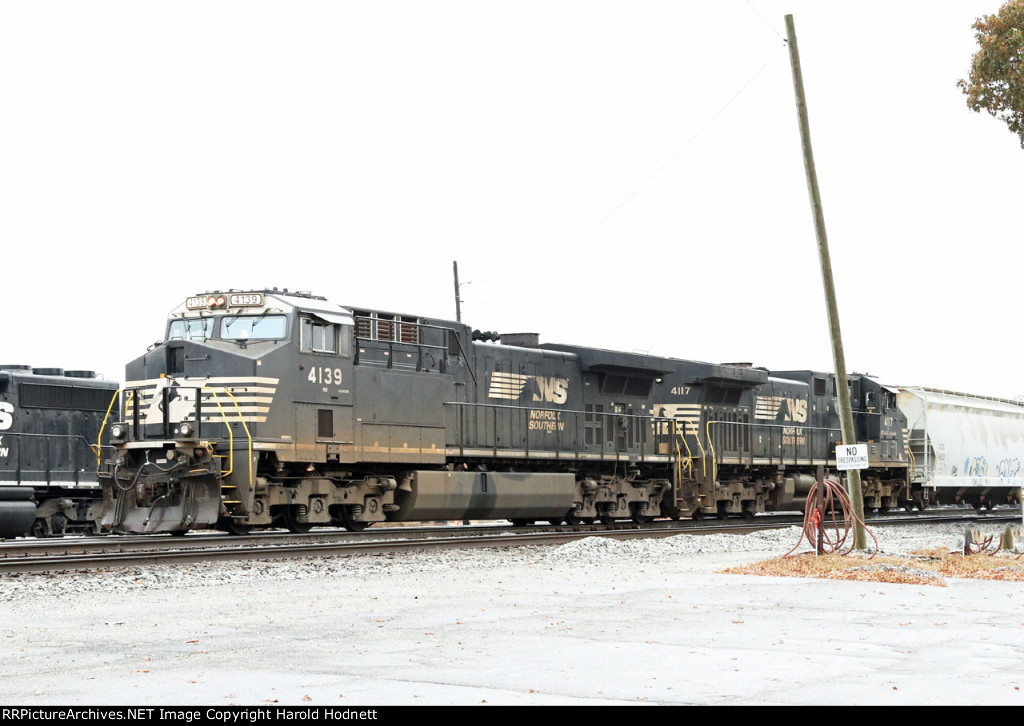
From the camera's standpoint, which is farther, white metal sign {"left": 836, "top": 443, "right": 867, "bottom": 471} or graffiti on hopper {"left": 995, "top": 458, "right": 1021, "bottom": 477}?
graffiti on hopper {"left": 995, "top": 458, "right": 1021, "bottom": 477}

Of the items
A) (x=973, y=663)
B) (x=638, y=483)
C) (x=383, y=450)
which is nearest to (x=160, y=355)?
(x=383, y=450)

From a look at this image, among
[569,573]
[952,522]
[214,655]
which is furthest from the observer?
[952,522]

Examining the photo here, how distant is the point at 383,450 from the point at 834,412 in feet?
55.2

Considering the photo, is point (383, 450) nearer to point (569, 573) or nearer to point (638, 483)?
point (569, 573)

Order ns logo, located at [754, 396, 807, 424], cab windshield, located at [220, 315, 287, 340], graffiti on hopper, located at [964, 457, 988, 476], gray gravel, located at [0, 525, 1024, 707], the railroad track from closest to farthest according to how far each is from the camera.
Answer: gray gravel, located at [0, 525, 1024, 707] < the railroad track < cab windshield, located at [220, 315, 287, 340] < ns logo, located at [754, 396, 807, 424] < graffiti on hopper, located at [964, 457, 988, 476]

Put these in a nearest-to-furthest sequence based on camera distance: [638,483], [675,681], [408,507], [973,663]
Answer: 1. [675,681]
2. [973,663]
3. [408,507]
4. [638,483]

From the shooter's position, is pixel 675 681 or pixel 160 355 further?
pixel 160 355

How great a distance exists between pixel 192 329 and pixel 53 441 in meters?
5.72

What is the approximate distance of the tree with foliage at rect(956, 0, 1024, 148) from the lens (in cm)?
2519

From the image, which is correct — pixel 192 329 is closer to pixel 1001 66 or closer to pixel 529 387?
pixel 529 387

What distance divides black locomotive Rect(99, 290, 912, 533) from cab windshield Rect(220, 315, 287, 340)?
3cm

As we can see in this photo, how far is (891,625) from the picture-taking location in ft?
30.3

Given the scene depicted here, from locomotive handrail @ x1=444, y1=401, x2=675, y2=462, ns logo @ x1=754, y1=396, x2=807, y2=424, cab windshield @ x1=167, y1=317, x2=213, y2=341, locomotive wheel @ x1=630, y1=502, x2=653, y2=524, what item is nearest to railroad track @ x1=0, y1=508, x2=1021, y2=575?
locomotive handrail @ x1=444, y1=401, x2=675, y2=462

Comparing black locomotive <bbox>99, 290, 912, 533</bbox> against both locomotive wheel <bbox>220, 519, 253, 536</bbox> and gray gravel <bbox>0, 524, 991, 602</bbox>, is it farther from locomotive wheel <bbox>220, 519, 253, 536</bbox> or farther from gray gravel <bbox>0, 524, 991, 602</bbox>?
gray gravel <bbox>0, 524, 991, 602</bbox>
